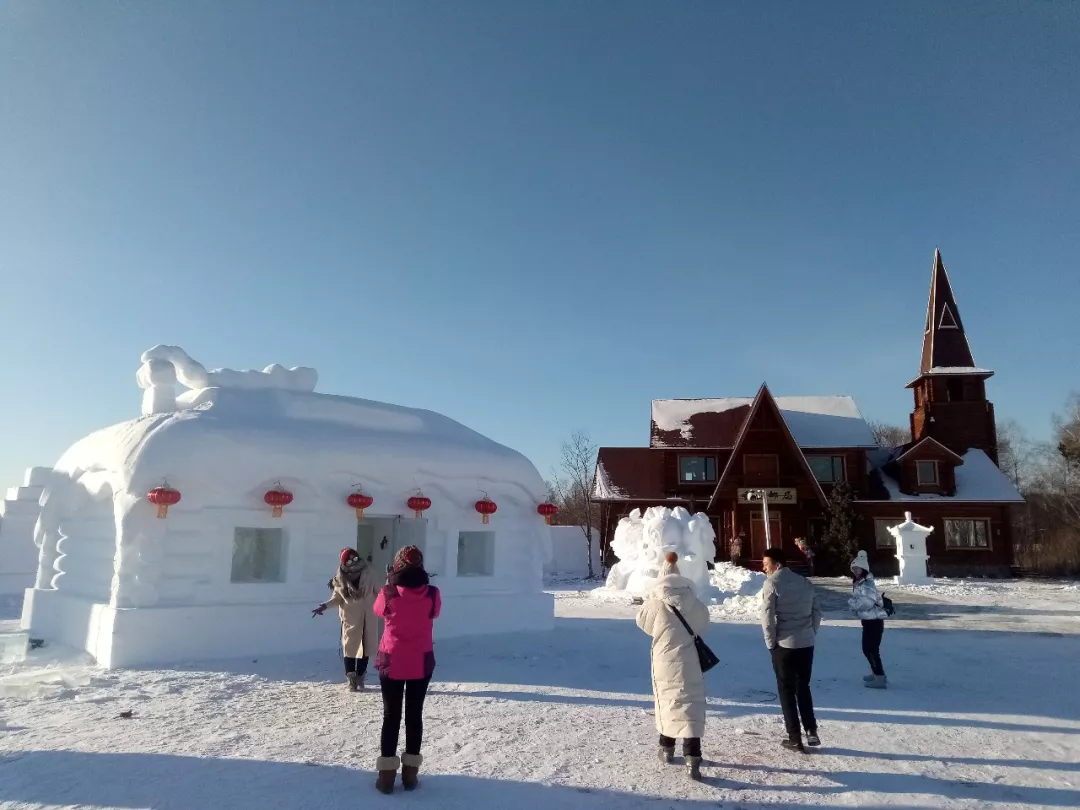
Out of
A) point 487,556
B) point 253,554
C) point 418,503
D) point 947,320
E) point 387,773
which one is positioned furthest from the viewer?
point 947,320

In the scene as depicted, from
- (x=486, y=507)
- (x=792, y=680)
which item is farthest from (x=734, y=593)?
(x=792, y=680)

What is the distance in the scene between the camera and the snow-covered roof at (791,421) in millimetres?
29438

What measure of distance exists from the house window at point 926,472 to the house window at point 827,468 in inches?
110

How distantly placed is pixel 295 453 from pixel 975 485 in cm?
2706

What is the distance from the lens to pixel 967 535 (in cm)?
2730

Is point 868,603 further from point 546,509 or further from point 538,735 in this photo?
point 546,509

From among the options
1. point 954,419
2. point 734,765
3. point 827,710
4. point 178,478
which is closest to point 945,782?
point 734,765

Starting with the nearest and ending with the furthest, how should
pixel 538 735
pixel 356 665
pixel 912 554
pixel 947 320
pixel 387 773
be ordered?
pixel 387 773 < pixel 538 735 < pixel 356 665 < pixel 912 554 < pixel 947 320

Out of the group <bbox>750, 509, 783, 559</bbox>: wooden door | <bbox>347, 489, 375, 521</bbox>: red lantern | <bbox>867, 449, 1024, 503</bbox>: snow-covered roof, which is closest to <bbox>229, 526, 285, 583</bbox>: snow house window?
<bbox>347, 489, 375, 521</bbox>: red lantern

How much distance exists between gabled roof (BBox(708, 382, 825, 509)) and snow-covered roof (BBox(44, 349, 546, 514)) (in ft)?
54.4

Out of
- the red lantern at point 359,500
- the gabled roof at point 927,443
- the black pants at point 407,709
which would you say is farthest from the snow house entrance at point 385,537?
the gabled roof at point 927,443

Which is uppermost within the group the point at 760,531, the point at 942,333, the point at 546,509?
the point at 942,333

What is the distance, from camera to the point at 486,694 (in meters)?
7.57

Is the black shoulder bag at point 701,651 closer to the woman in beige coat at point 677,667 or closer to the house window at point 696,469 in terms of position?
the woman in beige coat at point 677,667
